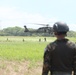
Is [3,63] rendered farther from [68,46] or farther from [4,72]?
[68,46]

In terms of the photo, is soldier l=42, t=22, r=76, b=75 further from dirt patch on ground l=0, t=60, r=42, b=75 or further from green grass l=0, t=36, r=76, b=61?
green grass l=0, t=36, r=76, b=61

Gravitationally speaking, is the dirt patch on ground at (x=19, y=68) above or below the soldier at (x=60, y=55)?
below

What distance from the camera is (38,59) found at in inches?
867

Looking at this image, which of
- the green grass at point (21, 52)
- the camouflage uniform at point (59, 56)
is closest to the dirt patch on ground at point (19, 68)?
the green grass at point (21, 52)

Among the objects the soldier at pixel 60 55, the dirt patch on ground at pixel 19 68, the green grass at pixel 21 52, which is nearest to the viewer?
the soldier at pixel 60 55

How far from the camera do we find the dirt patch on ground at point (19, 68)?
57.0 ft

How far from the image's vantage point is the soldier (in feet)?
17.0

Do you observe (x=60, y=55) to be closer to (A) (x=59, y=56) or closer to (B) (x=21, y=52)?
(A) (x=59, y=56)

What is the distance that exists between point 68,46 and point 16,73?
484 inches

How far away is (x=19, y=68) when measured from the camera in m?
18.2

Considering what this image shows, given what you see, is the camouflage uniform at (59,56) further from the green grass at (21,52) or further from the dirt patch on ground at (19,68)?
the green grass at (21,52)

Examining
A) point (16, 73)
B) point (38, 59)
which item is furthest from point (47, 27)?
point (16, 73)

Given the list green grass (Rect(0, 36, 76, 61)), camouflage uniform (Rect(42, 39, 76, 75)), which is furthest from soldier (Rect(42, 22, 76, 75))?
green grass (Rect(0, 36, 76, 61))

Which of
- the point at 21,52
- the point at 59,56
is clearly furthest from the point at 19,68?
the point at 59,56
